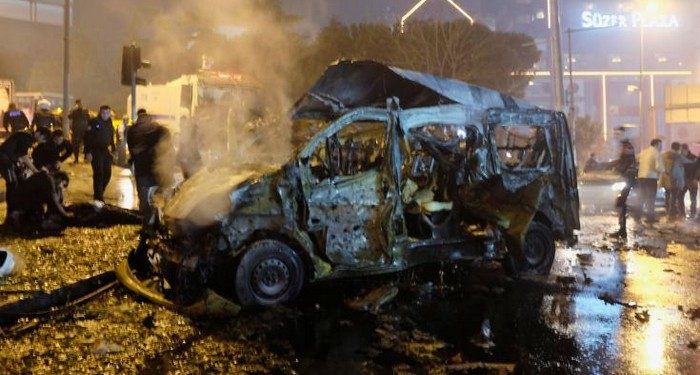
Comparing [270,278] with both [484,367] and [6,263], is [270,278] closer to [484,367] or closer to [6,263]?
[484,367]

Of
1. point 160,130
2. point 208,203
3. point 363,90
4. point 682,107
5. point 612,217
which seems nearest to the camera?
point 208,203

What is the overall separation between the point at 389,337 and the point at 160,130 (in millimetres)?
5211

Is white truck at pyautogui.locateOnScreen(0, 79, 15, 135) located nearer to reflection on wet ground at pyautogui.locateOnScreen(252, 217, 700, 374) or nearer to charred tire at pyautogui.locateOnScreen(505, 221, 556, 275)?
reflection on wet ground at pyautogui.locateOnScreen(252, 217, 700, 374)

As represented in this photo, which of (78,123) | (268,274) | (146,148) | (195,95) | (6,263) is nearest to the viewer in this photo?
(268,274)

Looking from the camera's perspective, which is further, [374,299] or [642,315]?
[374,299]

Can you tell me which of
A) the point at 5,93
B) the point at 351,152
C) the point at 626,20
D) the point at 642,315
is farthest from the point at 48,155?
the point at 626,20

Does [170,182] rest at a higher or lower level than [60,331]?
higher

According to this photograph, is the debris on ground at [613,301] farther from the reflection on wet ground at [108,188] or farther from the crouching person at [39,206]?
the reflection on wet ground at [108,188]

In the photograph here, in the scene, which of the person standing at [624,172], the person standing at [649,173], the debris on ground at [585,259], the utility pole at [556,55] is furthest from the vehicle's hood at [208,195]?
the utility pole at [556,55]

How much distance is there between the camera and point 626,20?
271ft

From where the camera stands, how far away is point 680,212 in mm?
14117

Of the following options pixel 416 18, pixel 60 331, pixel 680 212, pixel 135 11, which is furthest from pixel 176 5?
pixel 60 331

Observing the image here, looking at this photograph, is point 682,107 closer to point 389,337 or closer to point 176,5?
point 176,5

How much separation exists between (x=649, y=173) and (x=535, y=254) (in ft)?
20.9
